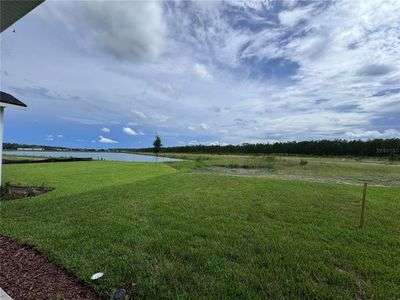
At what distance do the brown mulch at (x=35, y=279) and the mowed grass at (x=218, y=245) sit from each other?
4.8 inches

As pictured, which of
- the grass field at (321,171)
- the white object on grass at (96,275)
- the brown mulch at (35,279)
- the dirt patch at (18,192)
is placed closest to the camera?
the brown mulch at (35,279)

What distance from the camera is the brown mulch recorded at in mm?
2701

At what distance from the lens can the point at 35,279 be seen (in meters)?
3.01

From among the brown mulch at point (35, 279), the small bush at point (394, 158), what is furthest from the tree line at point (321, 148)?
the brown mulch at point (35, 279)

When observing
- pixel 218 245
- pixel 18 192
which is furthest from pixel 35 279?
pixel 18 192

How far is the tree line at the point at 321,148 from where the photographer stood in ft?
213

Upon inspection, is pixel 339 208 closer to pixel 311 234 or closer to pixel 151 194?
pixel 311 234

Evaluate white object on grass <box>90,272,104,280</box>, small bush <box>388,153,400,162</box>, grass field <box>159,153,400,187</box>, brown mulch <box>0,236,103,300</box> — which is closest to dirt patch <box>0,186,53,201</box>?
brown mulch <box>0,236,103,300</box>

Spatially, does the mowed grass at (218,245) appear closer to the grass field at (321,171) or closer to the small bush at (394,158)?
the grass field at (321,171)

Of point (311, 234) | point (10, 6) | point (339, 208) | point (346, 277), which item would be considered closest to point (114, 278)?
point (346, 277)

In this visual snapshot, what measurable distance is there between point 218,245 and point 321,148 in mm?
87205

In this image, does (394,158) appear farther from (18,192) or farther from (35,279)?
(35,279)

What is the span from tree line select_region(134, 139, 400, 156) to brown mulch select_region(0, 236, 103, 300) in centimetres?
5521

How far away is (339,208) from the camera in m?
6.80
